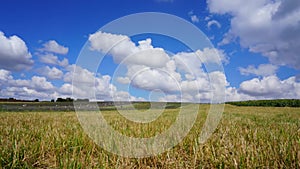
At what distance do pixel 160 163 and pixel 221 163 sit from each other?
2.64 ft

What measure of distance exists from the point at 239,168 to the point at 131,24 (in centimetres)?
429

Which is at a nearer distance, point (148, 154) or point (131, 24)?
point (148, 154)

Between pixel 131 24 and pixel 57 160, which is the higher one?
pixel 131 24

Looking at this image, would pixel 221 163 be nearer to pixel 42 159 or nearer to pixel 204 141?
pixel 204 141

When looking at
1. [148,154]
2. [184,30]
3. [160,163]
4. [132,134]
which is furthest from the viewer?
[184,30]

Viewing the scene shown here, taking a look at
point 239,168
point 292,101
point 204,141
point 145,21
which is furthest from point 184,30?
point 292,101

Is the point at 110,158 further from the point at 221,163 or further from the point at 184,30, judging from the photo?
the point at 184,30

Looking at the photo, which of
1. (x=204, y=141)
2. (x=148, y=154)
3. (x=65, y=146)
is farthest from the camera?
(x=204, y=141)

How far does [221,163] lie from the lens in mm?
3184

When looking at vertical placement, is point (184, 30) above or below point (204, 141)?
above

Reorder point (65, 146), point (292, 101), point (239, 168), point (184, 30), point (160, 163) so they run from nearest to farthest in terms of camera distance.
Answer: point (239, 168) < point (160, 163) < point (65, 146) < point (184, 30) < point (292, 101)

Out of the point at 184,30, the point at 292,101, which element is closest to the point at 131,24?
the point at 184,30

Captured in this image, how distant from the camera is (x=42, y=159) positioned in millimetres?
3568

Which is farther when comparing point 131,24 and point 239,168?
point 131,24
